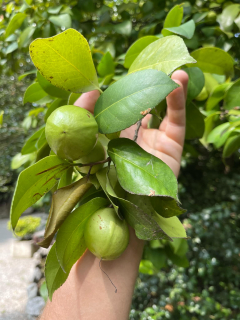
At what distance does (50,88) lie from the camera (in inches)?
35.4

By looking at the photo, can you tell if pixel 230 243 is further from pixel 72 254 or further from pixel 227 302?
pixel 72 254

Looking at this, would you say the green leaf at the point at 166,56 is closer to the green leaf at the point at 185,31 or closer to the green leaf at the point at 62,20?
the green leaf at the point at 185,31

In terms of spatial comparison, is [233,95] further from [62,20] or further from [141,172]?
[62,20]

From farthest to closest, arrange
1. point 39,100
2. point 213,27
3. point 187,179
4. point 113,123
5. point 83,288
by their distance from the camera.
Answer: point 187,179, point 213,27, point 39,100, point 83,288, point 113,123

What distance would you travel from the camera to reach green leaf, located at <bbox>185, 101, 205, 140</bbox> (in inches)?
38.5

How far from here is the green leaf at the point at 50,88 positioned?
2.93 feet

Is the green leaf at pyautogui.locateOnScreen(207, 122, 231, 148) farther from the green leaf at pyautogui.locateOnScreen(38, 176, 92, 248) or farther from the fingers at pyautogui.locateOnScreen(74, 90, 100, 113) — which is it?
the green leaf at pyautogui.locateOnScreen(38, 176, 92, 248)

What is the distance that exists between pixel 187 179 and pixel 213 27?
7.13 feet

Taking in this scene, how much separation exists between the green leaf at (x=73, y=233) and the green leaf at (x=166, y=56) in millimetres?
352

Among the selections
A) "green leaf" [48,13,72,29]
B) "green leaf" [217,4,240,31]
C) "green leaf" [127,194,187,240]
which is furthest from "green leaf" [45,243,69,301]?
"green leaf" [217,4,240,31]

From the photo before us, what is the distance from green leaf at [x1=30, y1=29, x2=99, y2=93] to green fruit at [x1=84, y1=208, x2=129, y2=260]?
0.33 meters

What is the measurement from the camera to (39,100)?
3.52 ft

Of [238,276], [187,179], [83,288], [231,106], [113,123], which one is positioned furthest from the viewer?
[187,179]

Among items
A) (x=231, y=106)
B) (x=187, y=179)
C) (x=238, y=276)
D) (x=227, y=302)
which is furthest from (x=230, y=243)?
(x=231, y=106)
